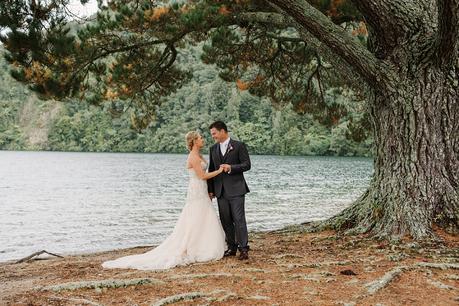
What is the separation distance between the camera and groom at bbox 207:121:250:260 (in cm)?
665

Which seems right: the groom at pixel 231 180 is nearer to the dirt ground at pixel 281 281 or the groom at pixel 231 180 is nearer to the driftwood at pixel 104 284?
the dirt ground at pixel 281 281

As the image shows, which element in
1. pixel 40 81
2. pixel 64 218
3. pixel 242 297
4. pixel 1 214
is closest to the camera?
pixel 242 297

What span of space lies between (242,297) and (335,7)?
6.74 m

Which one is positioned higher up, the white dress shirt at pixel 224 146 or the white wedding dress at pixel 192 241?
the white dress shirt at pixel 224 146

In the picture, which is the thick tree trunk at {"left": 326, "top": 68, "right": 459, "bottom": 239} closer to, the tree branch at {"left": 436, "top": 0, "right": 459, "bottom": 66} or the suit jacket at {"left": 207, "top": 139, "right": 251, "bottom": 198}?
the tree branch at {"left": 436, "top": 0, "right": 459, "bottom": 66}

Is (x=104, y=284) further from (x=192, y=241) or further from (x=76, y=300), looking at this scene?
(x=192, y=241)

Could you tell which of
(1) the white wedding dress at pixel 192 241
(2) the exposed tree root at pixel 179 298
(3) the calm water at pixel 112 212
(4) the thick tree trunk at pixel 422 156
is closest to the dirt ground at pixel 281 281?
(2) the exposed tree root at pixel 179 298

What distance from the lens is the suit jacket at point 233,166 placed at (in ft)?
21.8

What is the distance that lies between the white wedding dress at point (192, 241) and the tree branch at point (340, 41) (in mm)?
2566

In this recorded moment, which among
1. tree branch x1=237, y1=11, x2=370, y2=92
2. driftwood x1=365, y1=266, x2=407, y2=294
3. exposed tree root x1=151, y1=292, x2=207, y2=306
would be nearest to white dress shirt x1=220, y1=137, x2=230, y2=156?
exposed tree root x1=151, y1=292, x2=207, y2=306

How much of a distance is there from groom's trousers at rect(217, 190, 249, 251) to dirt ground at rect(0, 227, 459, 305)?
0.89 ft

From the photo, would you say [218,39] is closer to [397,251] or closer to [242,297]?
[397,251]

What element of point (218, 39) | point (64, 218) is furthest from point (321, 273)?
point (64, 218)

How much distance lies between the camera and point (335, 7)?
9711mm
